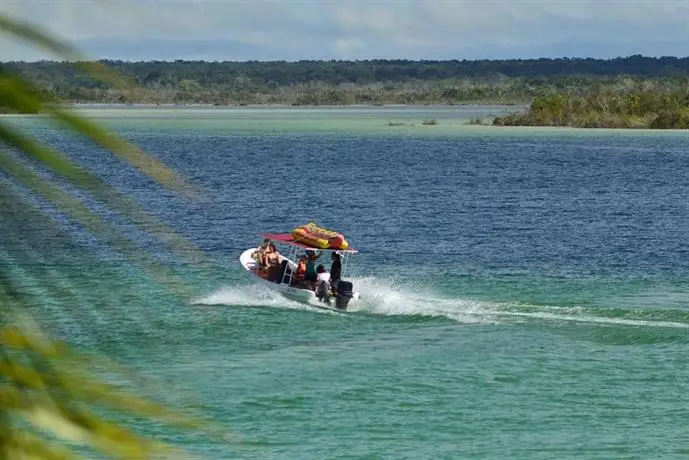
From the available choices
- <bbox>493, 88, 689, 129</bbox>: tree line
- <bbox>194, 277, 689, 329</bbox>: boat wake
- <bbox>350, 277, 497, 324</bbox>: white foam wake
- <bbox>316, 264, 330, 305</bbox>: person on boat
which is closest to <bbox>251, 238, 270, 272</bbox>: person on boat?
<bbox>194, 277, 689, 329</bbox>: boat wake

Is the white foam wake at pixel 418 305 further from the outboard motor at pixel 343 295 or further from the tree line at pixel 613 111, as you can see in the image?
the tree line at pixel 613 111

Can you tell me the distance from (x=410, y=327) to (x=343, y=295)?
1.97 metres

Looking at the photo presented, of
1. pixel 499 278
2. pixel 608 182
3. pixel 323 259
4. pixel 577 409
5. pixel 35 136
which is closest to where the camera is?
pixel 35 136

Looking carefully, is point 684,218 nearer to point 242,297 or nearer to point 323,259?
point 323,259

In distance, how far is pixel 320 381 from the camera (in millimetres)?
21688

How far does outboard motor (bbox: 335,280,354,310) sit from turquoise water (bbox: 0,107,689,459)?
0.37 metres

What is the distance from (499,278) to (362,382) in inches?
524

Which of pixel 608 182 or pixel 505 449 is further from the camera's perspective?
pixel 608 182

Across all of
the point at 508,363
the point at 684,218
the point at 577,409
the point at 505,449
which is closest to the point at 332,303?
the point at 508,363

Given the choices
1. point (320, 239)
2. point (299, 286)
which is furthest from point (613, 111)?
point (299, 286)

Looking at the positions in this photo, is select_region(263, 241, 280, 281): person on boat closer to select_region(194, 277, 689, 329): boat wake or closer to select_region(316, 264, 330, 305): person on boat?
select_region(194, 277, 689, 329): boat wake

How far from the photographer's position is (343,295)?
28750 millimetres

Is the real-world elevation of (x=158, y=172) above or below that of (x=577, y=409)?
above

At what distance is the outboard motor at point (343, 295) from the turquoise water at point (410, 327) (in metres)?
0.37
